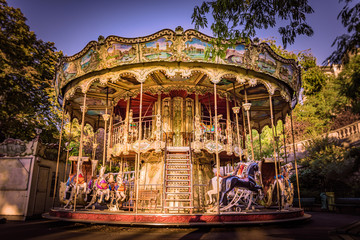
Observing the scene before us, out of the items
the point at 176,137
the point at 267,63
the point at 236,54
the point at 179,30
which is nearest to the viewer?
the point at 179,30

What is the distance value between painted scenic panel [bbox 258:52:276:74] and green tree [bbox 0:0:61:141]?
50.1 feet

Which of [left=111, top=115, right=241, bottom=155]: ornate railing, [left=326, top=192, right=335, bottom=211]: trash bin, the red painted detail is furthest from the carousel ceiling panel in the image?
[left=326, top=192, right=335, bottom=211]: trash bin

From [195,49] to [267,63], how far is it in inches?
124

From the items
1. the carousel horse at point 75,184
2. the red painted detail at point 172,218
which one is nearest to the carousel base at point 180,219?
the red painted detail at point 172,218

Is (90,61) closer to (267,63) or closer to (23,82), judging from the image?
(267,63)

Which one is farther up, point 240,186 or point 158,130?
point 158,130

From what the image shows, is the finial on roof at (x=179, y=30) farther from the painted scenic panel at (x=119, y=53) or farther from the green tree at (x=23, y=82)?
the green tree at (x=23, y=82)

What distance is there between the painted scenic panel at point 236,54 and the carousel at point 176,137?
1.5 inches

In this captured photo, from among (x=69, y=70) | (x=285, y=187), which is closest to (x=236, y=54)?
(x=285, y=187)

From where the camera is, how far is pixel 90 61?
10445 mm

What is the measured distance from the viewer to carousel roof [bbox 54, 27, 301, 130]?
31.1 ft

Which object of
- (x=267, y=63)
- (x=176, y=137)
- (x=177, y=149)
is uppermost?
(x=267, y=63)

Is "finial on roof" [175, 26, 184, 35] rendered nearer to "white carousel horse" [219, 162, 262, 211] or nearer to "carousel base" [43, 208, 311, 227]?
"white carousel horse" [219, 162, 262, 211]

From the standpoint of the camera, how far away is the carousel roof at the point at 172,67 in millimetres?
9469
